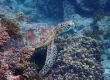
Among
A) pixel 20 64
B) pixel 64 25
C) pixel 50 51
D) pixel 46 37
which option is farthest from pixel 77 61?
pixel 20 64

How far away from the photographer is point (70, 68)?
4.99m

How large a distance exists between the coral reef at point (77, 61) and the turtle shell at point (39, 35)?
0.56 meters

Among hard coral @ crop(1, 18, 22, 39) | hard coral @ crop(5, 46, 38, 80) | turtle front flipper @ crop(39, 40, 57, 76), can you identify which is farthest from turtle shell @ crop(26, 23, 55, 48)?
hard coral @ crop(5, 46, 38, 80)

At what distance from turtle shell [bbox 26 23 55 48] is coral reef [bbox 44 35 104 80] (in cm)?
56

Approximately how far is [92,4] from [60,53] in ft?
23.7

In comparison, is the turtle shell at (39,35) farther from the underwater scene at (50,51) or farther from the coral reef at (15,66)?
the coral reef at (15,66)

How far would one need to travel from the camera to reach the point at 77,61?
512 centimetres

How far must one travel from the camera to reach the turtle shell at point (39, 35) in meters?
5.04

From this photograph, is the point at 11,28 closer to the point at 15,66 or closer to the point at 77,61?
the point at 15,66

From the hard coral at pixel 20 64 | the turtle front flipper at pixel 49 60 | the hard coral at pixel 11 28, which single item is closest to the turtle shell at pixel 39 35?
the turtle front flipper at pixel 49 60

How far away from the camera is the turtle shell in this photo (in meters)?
5.04

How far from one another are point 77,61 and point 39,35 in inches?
58.1

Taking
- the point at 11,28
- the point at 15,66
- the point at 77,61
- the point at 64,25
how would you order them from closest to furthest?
the point at 15,66 < the point at 11,28 < the point at 77,61 < the point at 64,25

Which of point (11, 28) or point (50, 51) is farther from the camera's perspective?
point (50, 51)
